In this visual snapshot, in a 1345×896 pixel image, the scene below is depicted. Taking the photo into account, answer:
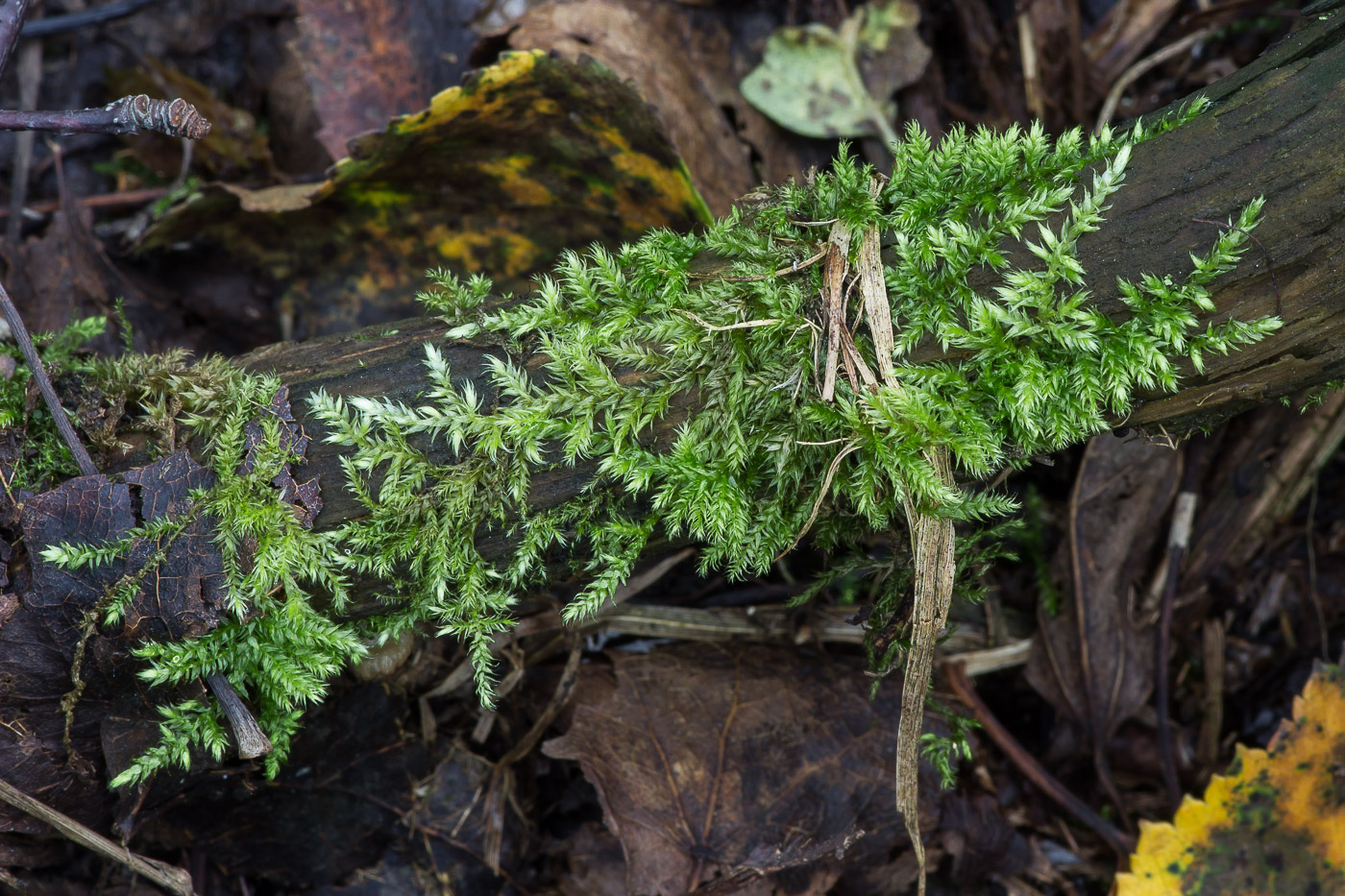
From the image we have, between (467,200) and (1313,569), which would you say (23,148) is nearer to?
(467,200)

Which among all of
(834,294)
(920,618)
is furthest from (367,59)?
(920,618)

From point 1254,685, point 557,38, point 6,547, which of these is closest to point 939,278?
point 557,38

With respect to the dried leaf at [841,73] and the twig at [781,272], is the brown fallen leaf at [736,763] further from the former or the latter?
the dried leaf at [841,73]

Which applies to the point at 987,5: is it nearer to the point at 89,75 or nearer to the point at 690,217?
the point at 690,217

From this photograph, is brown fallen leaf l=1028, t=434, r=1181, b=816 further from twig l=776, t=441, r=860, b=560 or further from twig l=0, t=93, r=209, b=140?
twig l=0, t=93, r=209, b=140

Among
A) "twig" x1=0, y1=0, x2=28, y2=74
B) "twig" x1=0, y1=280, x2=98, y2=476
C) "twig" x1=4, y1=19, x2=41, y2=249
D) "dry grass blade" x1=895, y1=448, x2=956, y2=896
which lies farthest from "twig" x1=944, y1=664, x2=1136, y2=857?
"twig" x1=4, y1=19, x2=41, y2=249
